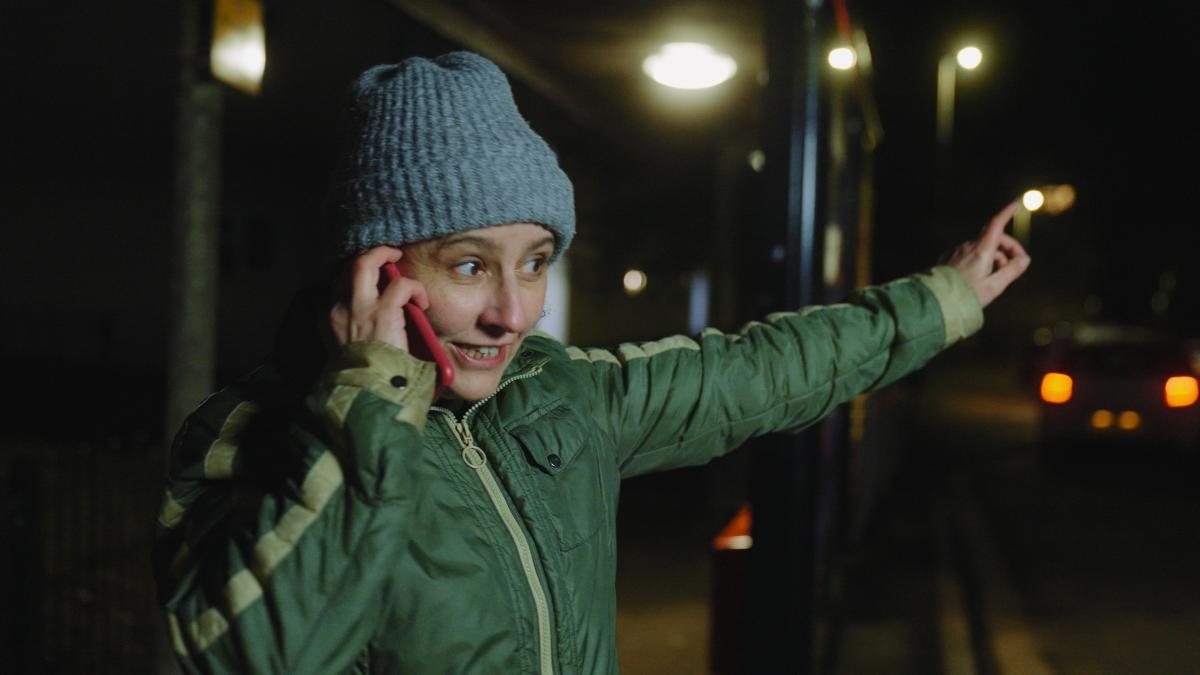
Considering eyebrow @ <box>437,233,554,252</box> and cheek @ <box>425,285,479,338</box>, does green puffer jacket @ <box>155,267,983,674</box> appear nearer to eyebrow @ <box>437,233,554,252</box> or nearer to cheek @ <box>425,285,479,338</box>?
cheek @ <box>425,285,479,338</box>

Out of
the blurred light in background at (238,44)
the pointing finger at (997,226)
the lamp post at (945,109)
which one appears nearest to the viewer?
the pointing finger at (997,226)

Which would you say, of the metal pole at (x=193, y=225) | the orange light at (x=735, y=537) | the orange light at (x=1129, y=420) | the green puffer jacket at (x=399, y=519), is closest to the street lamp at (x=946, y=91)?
the orange light at (x=1129, y=420)

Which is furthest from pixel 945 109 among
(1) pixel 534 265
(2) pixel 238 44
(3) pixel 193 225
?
(1) pixel 534 265

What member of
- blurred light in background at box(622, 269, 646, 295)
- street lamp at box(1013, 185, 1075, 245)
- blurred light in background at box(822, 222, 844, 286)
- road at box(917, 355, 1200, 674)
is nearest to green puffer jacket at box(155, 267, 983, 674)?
street lamp at box(1013, 185, 1075, 245)

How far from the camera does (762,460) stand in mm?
2779

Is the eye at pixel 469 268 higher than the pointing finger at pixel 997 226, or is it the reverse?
the pointing finger at pixel 997 226

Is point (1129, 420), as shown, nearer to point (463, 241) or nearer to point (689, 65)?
point (689, 65)

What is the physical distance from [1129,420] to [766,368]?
38.6 feet

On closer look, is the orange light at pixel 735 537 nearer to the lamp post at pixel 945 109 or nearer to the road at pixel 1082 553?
the road at pixel 1082 553

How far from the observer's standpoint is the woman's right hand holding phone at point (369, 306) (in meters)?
1.36

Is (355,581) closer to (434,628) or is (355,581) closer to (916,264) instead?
(434,628)

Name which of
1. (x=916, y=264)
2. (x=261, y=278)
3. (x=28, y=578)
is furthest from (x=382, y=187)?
(x=261, y=278)

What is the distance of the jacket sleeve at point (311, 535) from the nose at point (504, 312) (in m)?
0.22

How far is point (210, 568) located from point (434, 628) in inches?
12.5
